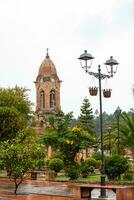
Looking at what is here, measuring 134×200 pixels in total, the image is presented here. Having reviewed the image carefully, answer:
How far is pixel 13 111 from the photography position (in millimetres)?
39781

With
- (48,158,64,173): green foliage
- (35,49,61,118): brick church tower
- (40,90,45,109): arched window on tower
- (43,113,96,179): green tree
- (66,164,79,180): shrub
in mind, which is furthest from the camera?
(40,90,45,109): arched window on tower

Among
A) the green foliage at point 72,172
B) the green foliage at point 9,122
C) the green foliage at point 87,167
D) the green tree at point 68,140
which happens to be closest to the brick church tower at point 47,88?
the green foliage at point 9,122

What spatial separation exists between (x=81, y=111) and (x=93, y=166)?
3835cm

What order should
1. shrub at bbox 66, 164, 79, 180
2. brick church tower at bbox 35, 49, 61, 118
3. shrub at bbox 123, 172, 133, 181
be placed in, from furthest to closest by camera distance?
brick church tower at bbox 35, 49, 61, 118 < shrub at bbox 66, 164, 79, 180 < shrub at bbox 123, 172, 133, 181

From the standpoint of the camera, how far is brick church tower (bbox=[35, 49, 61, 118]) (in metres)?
71.2

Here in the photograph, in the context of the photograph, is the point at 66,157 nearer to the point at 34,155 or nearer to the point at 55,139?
the point at 55,139

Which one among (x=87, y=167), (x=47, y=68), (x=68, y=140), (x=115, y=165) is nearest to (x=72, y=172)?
(x=68, y=140)

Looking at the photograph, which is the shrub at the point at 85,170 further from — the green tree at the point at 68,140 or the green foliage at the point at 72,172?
the green foliage at the point at 72,172

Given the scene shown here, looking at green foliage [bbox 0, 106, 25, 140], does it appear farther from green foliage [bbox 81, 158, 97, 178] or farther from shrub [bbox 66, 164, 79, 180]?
shrub [bbox 66, 164, 79, 180]

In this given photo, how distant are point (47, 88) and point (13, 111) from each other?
32.1 metres

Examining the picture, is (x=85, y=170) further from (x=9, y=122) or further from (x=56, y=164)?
(x=9, y=122)

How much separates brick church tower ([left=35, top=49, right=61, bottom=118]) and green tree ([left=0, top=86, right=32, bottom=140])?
17.1 metres

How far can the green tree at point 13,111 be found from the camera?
39.4 meters

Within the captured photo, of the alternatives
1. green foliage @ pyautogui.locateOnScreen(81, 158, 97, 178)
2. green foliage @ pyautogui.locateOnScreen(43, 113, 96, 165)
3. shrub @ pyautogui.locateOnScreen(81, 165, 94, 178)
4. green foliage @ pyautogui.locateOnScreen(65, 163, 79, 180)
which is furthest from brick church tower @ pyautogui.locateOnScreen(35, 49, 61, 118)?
green foliage @ pyautogui.locateOnScreen(65, 163, 79, 180)
